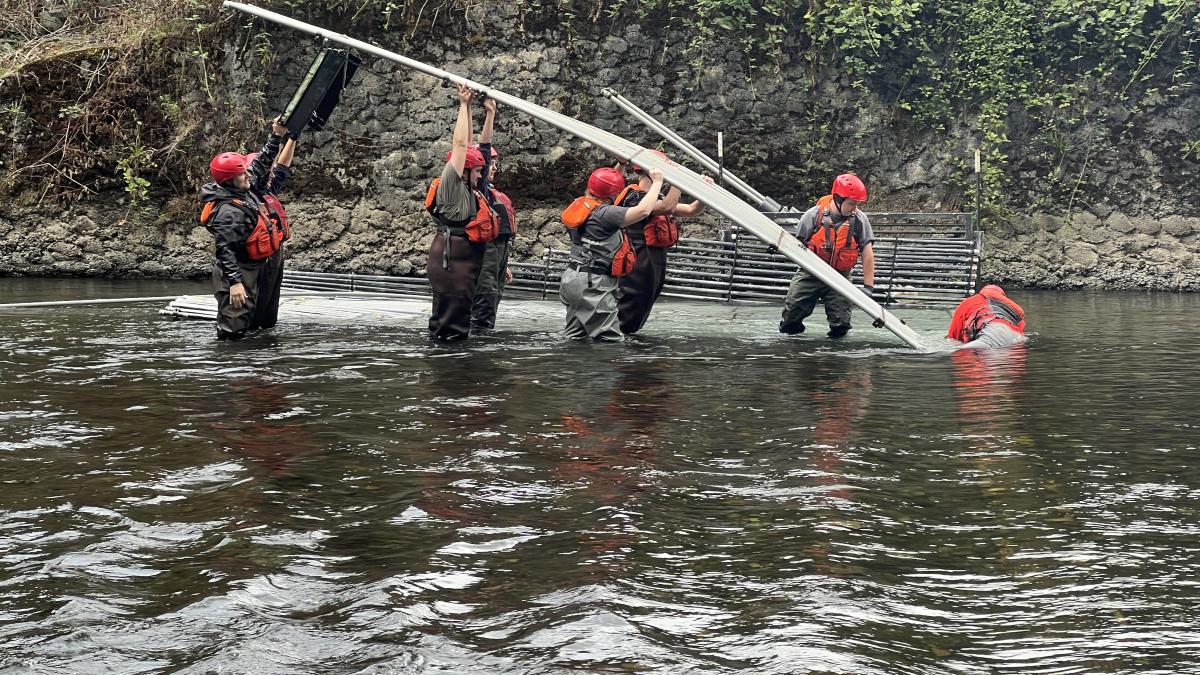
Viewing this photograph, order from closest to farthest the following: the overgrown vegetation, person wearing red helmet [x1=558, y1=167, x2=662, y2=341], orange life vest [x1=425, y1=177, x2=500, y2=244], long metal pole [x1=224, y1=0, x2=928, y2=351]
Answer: long metal pole [x1=224, y1=0, x2=928, y2=351] → orange life vest [x1=425, y1=177, x2=500, y2=244] → person wearing red helmet [x1=558, y1=167, x2=662, y2=341] → the overgrown vegetation

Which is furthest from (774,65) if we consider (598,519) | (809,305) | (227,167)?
(598,519)

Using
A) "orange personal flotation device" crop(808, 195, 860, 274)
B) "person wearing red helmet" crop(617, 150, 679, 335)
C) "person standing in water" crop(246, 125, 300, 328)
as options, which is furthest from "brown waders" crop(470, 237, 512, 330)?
"orange personal flotation device" crop(808, 195, 860, 274)

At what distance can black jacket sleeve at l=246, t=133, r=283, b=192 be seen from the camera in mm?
11773

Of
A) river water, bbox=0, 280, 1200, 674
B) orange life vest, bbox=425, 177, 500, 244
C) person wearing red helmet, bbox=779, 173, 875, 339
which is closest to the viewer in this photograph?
river water, bbox=0, 280, 1200, 674

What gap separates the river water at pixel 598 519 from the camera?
13.4 feet

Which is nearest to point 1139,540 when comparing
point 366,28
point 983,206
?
point 983,206

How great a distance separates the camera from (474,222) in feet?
37.2

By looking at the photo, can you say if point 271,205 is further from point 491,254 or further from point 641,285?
point 641,285

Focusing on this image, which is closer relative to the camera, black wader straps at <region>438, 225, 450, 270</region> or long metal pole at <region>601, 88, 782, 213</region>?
black wader straps at <region>438, 225, 450, 270</region>

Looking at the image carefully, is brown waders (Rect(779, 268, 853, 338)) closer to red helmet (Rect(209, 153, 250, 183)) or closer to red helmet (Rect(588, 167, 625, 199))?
red helmet (Rect(588, 167, 625, 199))

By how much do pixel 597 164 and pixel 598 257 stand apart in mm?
8976

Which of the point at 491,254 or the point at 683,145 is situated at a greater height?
the point at 683,145

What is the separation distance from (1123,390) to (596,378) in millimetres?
3640

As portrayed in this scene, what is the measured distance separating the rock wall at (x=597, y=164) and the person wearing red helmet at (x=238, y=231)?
8310mm
